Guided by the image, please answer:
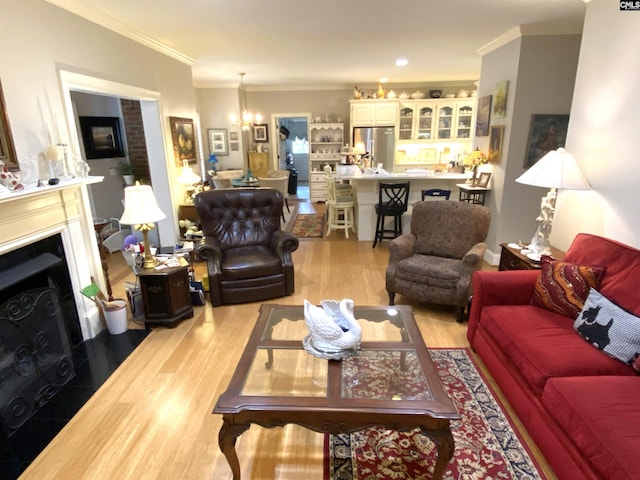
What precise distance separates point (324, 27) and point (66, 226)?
9.50 feet

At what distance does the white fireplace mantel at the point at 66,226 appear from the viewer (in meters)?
2.22

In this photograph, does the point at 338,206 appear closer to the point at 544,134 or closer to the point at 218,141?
the point at 544,134

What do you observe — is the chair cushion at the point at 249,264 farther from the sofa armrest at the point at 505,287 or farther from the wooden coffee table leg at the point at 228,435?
the wooden coffee table leg at the point at 228,435

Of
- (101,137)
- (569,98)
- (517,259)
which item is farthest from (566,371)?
(101,137)

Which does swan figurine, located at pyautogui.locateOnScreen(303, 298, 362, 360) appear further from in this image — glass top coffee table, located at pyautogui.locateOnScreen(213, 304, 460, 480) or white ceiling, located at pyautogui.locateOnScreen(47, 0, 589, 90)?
white ceiling, located at pyautogui.locateOnScreen(47, 0, 589, 90)

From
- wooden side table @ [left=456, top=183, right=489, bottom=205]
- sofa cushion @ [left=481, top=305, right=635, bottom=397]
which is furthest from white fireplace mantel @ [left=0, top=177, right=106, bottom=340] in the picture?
wooden side table @ [left=456, top=183, right=489, bottom=205]

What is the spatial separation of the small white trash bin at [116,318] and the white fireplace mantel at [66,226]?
12 centimetres

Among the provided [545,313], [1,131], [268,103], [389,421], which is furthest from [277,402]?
[268,103]

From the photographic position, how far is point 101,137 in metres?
5.15

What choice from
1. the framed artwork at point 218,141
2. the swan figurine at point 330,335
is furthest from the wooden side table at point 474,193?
the framed artwork at point 218,141

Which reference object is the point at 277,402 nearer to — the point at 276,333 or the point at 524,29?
the point at 276,333

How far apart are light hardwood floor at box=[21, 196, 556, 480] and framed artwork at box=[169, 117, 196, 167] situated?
2500 millimetres

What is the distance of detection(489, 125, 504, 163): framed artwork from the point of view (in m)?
4.14

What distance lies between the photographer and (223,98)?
7.61 meters
